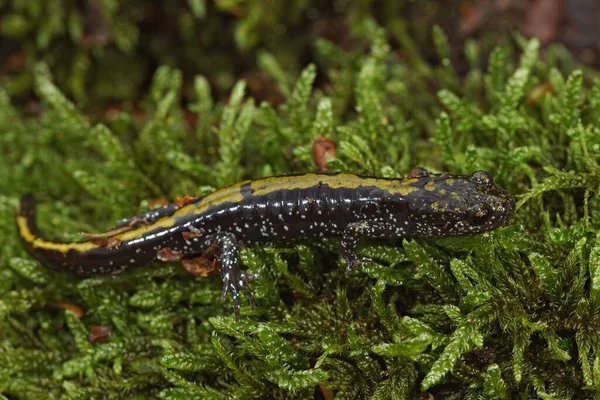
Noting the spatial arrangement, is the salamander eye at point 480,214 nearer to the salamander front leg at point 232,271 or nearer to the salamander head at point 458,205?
the salamander head at point 458,205

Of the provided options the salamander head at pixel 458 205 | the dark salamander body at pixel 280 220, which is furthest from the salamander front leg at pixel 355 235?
the salamander head at pixel 458 205

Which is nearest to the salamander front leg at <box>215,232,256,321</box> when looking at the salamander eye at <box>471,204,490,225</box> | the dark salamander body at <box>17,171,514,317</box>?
the dark salamander body at <box>17,171,514,317</box>

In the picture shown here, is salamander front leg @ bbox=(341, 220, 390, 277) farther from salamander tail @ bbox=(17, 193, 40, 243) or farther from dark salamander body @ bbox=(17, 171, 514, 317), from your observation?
salamander tail @ bbox=(17, 193, 40, 243)

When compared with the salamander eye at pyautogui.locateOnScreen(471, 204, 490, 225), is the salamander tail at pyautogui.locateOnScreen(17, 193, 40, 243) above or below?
above

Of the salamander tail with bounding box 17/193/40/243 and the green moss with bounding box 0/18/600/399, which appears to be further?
the salamander tail with bounding box 17/193/40/243

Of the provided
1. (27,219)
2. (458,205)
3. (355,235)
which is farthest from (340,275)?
(27,219)

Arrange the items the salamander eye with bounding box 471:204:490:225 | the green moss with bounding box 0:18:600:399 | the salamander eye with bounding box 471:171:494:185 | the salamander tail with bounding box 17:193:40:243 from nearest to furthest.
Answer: the green moss with bounding box 0:18:600:399, the salamander eye with bounding box 471:204:490:225, the salamander eye with bounding box 471:171:494:185, the salamander tail with bounding box 17:193:40:243

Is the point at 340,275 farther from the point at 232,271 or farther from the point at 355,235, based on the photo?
the point at 232,271
